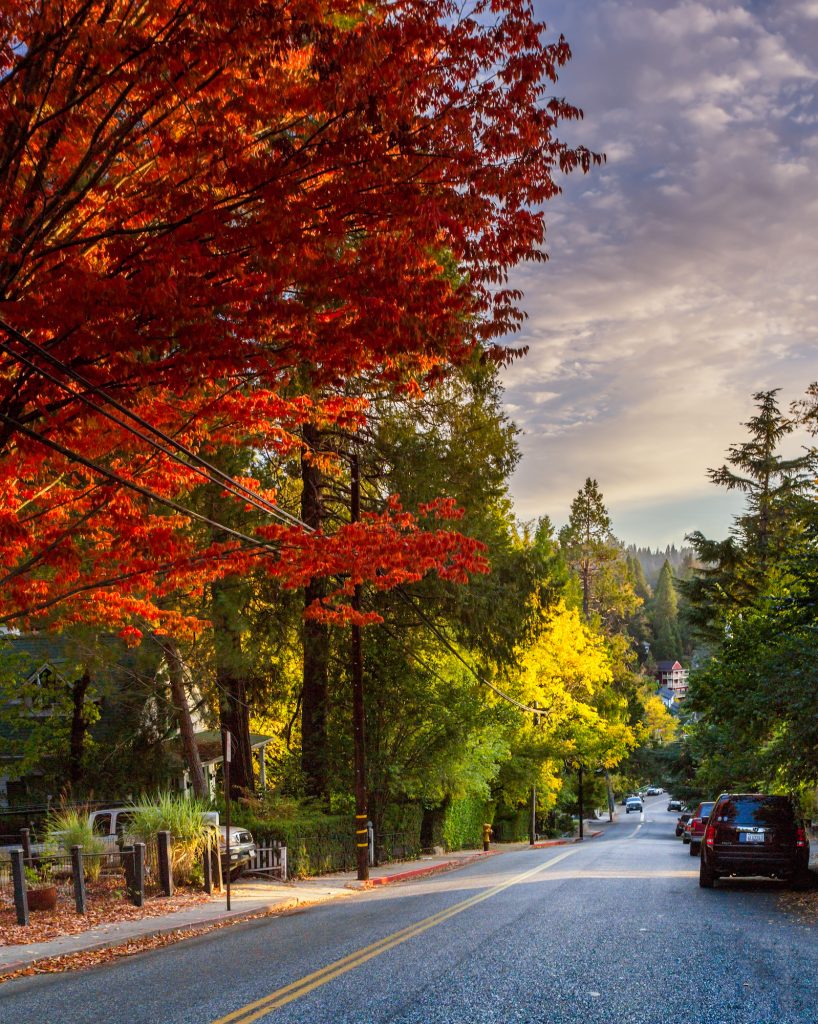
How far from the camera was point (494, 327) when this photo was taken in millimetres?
9867

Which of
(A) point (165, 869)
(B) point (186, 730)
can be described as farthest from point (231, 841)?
(B) point (186, 730)

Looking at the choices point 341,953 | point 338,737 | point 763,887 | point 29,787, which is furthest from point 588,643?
point 341,953

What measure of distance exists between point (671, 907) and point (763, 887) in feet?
17.2

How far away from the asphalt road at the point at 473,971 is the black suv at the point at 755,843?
7.63 ft

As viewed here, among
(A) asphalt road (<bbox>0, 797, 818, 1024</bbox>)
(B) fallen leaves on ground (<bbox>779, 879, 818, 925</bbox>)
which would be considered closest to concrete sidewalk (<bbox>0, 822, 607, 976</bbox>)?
(A) asphalt road (<bbox>0, 797, 818, 1024</bbox>)

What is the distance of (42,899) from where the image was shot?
14.6 metres

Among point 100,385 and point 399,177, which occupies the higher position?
point 399,177

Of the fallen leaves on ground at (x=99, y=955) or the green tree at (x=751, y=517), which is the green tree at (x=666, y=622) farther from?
the fallen leaves on ground at (x=99, y=955)

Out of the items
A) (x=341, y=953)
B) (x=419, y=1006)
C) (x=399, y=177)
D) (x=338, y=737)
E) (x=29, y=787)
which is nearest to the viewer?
(x=419, y=1006)

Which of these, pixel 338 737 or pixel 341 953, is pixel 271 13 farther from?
pixel 338 737

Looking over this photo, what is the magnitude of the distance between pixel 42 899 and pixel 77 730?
52.9 ft

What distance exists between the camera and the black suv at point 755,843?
1689 centimetres

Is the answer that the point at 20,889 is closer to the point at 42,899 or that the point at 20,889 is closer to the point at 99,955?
the point at 42,899

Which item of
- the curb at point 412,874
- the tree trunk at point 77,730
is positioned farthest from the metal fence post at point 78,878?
the tree trunk at point 77,730
